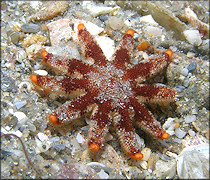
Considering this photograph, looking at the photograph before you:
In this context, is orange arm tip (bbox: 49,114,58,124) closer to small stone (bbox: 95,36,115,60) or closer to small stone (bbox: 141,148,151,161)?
small stone (bbox: 141,148,151,161)

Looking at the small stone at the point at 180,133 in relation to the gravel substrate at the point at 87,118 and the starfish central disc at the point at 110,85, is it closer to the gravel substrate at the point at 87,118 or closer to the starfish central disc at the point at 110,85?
the gravel substrate at the point at 87,118

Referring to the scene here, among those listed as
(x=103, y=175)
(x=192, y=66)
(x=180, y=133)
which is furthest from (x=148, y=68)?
(x=103, y=175)

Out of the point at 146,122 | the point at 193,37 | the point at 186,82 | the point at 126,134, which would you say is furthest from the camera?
the point at 193,37

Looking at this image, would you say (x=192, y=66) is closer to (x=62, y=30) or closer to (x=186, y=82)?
(x=186, y=82)

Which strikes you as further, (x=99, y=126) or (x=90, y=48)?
(x=90, y=48)

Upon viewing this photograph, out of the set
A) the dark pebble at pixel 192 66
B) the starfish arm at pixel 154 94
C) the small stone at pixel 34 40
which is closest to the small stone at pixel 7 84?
the small stone at pixel 34 40
